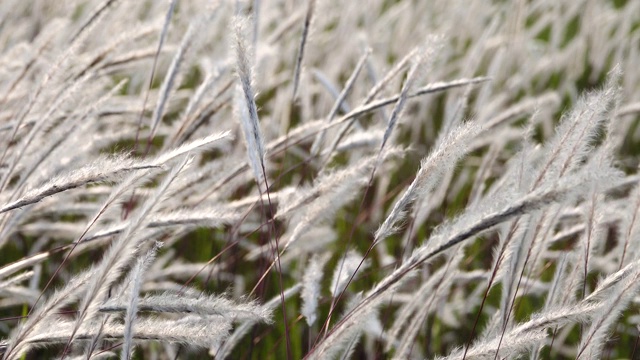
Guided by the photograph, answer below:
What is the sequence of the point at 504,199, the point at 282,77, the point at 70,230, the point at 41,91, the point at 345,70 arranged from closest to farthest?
the point at 504,199, the point at 41,91, the point at 70,230, the point at 282,77, the point at 345,70

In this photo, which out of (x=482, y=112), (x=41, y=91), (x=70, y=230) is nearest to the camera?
(x=41, y=91)

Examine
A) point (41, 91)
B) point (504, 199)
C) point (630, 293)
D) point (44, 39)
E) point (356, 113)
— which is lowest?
point (630, 293)

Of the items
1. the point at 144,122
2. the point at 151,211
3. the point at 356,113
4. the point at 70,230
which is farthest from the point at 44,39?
the point at 151,211

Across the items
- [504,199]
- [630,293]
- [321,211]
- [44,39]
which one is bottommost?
[630,293]

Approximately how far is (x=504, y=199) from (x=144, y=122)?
174 centimetres

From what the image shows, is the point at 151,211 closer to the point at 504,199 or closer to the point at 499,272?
the point at 504,199

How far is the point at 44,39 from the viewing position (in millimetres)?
1874

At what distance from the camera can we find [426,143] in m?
3.75

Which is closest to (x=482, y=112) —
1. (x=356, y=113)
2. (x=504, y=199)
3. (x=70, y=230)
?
(x=356, y=113)

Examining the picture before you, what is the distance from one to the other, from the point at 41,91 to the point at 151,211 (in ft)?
2.34

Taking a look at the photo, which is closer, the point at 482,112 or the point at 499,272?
the point at 499,272

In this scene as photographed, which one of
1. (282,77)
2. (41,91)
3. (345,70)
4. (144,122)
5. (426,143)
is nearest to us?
(41,91)

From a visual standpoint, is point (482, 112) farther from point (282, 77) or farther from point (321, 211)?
point (321, 211)

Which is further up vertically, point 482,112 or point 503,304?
point 482,112
